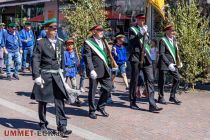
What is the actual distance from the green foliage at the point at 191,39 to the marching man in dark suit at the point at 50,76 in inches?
199

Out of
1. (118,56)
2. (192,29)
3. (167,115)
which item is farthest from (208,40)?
(167,115)

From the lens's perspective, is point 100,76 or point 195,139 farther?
point 100,76

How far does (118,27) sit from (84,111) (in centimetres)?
1032

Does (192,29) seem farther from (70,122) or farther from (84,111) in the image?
(70,122)

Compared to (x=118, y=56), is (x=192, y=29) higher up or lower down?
higher up

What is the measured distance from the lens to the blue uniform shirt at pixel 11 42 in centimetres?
1243

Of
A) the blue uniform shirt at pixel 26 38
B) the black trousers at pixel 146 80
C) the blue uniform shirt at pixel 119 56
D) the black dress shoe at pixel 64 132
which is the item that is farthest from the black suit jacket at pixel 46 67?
the blue uniform shirt at pixel 26 38

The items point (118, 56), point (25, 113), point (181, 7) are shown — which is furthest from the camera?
point (181, 7)

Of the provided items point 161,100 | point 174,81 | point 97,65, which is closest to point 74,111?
point 97,65

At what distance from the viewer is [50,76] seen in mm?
6602

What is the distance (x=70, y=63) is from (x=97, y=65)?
155cm

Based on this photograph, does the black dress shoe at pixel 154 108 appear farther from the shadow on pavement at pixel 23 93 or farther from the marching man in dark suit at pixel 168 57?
the shadow on pavement at pixel 23 93

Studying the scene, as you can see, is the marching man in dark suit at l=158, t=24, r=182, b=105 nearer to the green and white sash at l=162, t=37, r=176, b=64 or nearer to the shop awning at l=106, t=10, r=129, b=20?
the green and white sash at l=162, t=37, r=176, b=64

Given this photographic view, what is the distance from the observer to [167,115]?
8.16 m
